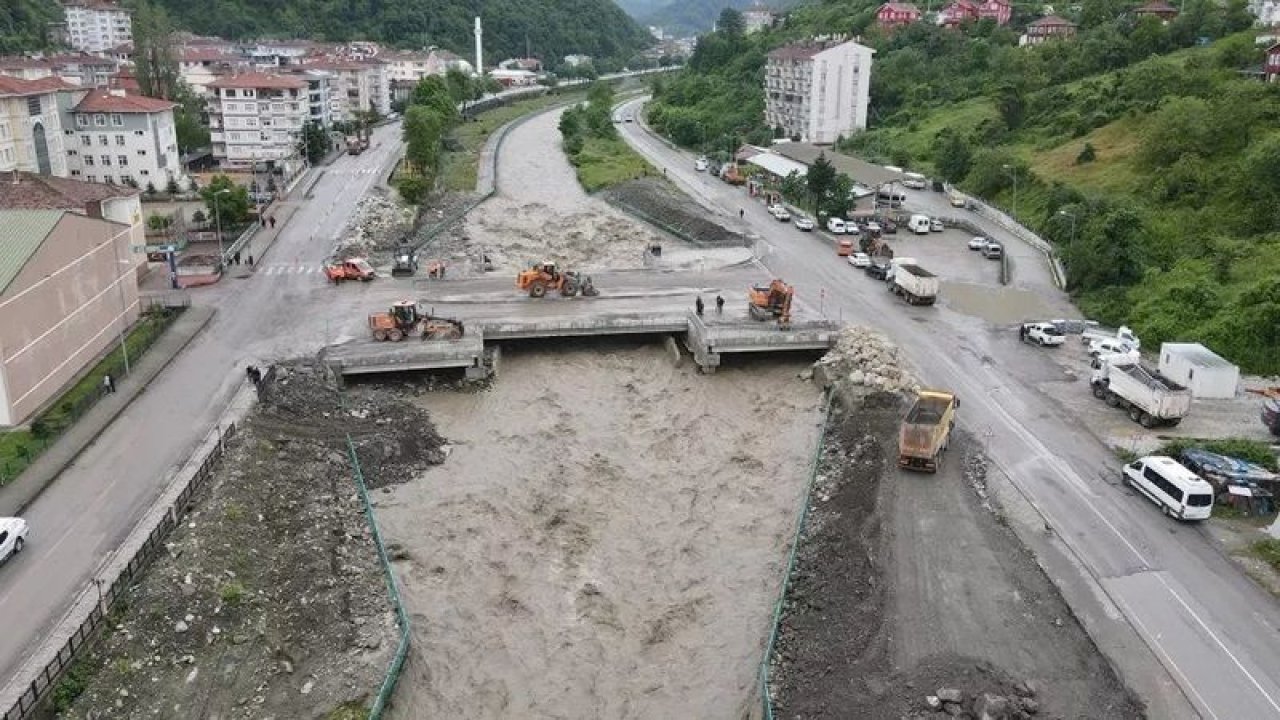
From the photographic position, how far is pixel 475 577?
88.3 feet

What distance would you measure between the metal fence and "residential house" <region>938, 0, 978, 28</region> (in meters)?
122

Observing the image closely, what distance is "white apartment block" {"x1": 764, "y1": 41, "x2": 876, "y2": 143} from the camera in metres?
98.6

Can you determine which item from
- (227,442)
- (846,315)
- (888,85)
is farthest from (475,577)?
(888,85)

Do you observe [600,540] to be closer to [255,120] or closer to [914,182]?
[914,182]

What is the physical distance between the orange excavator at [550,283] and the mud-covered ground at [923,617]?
19260 millimetres

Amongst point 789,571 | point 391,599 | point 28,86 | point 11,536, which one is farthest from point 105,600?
point 28,86

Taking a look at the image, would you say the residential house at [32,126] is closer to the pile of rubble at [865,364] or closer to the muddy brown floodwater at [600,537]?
the muddy brown floodwater at [600,537]

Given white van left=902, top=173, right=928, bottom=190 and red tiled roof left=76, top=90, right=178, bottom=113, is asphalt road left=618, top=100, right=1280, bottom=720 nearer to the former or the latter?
white van left=902, top=173, right=928, bottom=190

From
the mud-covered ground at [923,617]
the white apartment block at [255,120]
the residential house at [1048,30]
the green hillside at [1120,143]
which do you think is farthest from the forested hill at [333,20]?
the mud-covered ground at [923,617]

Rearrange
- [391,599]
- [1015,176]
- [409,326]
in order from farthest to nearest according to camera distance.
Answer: [1015,176]
[409,326]
[391,599]

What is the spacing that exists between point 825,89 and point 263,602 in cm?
8630

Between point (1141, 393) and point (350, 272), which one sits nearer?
point (1141, 393)

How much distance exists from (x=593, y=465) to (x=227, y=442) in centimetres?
1137

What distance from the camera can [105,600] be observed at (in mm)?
22516
